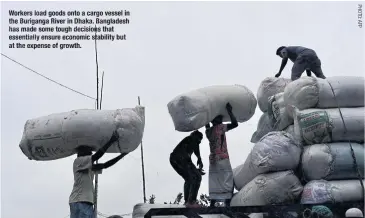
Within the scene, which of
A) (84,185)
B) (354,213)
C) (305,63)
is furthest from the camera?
A: (305,63)

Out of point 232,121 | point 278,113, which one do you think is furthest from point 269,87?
point 232,121

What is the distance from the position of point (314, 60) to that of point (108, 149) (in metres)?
2.70

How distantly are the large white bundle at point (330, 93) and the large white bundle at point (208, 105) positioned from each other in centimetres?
59

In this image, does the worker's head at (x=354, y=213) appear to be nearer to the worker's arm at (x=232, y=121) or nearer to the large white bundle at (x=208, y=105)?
the worker's arm at (x=232, y=121)

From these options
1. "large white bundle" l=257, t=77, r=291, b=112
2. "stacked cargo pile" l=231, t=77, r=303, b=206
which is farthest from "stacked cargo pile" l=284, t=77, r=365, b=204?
"large white bundle" l=257, t=77, r=291, b=112

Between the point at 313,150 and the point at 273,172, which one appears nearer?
the point at 313,150

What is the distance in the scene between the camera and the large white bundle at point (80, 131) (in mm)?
5312

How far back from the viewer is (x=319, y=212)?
15.4 feet

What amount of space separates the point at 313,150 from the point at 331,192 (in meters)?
0.44

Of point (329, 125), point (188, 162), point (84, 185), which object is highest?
point (329, 125)

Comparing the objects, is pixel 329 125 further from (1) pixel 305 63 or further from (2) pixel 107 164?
(2) pixel 107 164

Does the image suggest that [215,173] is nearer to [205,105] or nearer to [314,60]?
[205,105]

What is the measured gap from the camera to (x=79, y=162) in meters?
5.28

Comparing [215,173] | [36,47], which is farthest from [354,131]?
[36,47]
